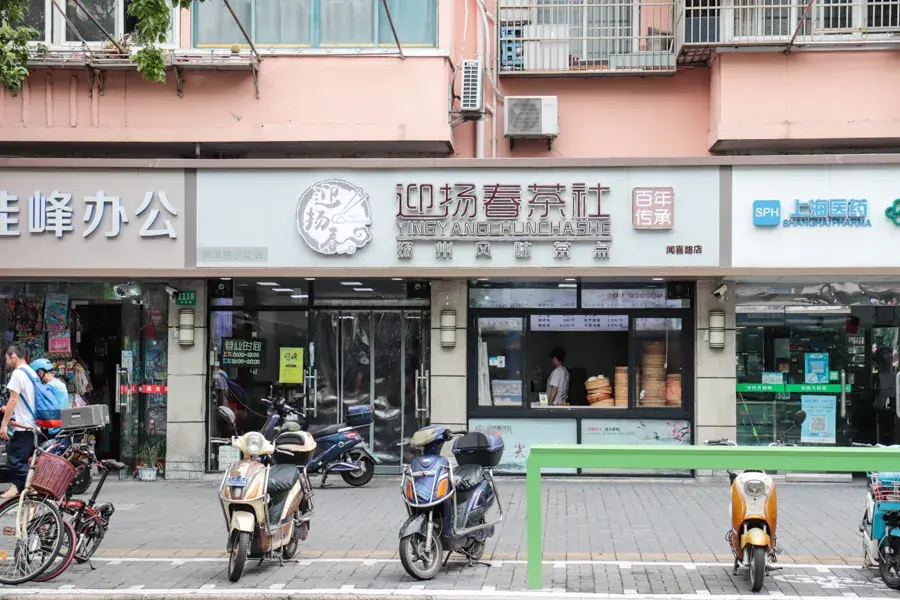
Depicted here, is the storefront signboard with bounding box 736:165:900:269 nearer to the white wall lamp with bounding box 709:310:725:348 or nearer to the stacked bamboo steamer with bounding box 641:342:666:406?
the white wall lamp with bounding box 709:310:725:348

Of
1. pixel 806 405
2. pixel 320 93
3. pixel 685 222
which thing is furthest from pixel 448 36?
pixel 806 405

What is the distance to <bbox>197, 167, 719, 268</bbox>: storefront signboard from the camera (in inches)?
547

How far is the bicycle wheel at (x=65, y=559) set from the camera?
8586 mm

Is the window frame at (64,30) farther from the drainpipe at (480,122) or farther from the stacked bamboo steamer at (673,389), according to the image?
the stacked bamboo steamer at (673,389)

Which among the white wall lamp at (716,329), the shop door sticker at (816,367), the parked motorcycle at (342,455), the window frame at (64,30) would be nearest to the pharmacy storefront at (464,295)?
the white wall lamp at (716,329)

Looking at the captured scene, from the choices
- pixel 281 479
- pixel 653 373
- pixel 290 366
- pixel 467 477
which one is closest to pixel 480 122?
pixel 653 373

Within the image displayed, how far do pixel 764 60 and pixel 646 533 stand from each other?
7.20 m

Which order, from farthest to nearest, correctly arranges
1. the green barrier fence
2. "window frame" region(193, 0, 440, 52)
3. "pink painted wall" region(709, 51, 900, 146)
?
"window frame" region(193, 0, 440, 52)
"pink painted wall" region(709, 51, 900, 146)
the green barrier fence

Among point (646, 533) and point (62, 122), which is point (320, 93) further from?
point (646, 533)

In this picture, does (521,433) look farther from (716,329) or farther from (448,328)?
(716,329)

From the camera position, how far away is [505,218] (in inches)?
551

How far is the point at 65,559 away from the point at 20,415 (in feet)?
14.0

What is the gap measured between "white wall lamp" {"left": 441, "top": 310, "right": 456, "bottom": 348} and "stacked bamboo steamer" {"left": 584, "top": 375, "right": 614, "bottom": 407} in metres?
2.12

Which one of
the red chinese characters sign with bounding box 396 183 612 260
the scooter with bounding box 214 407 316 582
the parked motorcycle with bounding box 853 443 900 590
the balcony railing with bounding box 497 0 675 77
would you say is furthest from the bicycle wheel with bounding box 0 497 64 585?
the balcony railing with bounding box 497 0 675 77
